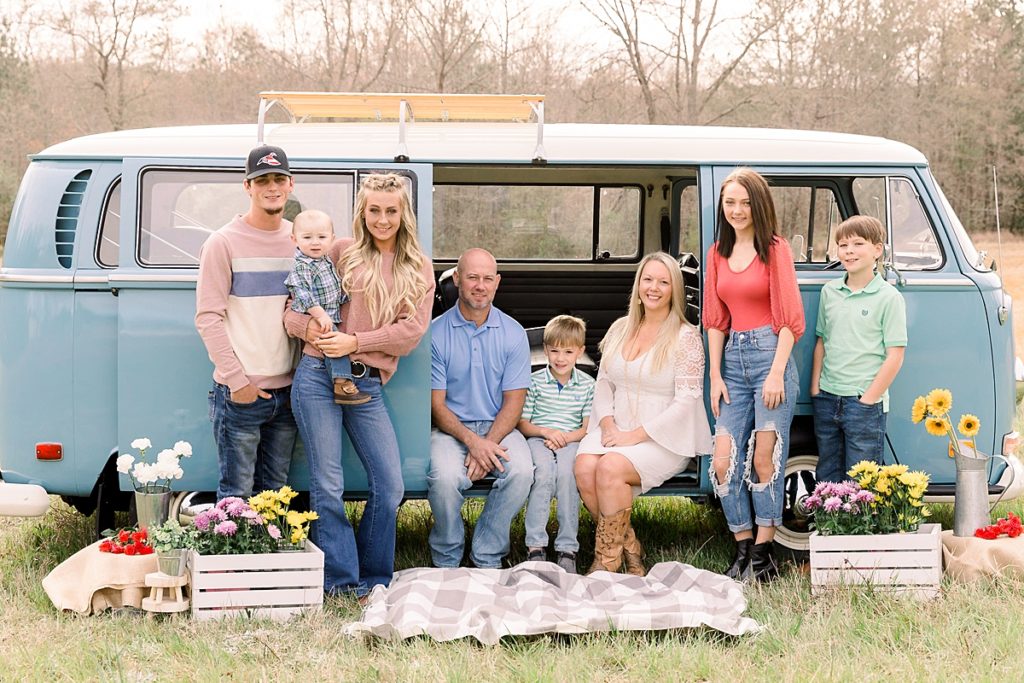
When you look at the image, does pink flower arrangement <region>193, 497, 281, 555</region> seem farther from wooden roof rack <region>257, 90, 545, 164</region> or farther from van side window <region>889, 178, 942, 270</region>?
van side window <region>889, 178, 942, 270</region>

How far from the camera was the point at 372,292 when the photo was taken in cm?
455

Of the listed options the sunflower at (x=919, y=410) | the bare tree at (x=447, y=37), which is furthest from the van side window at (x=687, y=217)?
the bare tree at (x=447, y=37)

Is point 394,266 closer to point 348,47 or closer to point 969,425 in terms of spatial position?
point 969,425

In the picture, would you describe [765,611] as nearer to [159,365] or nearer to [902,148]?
[902,148]

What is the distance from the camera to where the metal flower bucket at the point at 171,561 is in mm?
4426

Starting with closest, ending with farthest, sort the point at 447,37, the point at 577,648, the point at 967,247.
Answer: the point at 577,648
the point at 967,247
the point at 447,37

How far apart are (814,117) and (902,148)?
46.6ft

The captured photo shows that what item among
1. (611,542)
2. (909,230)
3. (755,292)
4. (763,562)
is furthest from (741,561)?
(909,230)

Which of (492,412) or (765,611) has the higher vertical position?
(492,412)

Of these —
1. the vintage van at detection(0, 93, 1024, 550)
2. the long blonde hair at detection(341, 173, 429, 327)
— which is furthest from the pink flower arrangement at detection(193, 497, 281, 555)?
the long blonde hair at detection(341, 173, 429, 327)

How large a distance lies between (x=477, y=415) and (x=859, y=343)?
1.81 m

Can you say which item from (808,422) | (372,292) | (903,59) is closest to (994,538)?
(808,422)

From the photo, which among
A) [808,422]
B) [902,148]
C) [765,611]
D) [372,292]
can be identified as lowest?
[765,611]

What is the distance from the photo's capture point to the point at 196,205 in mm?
5035
